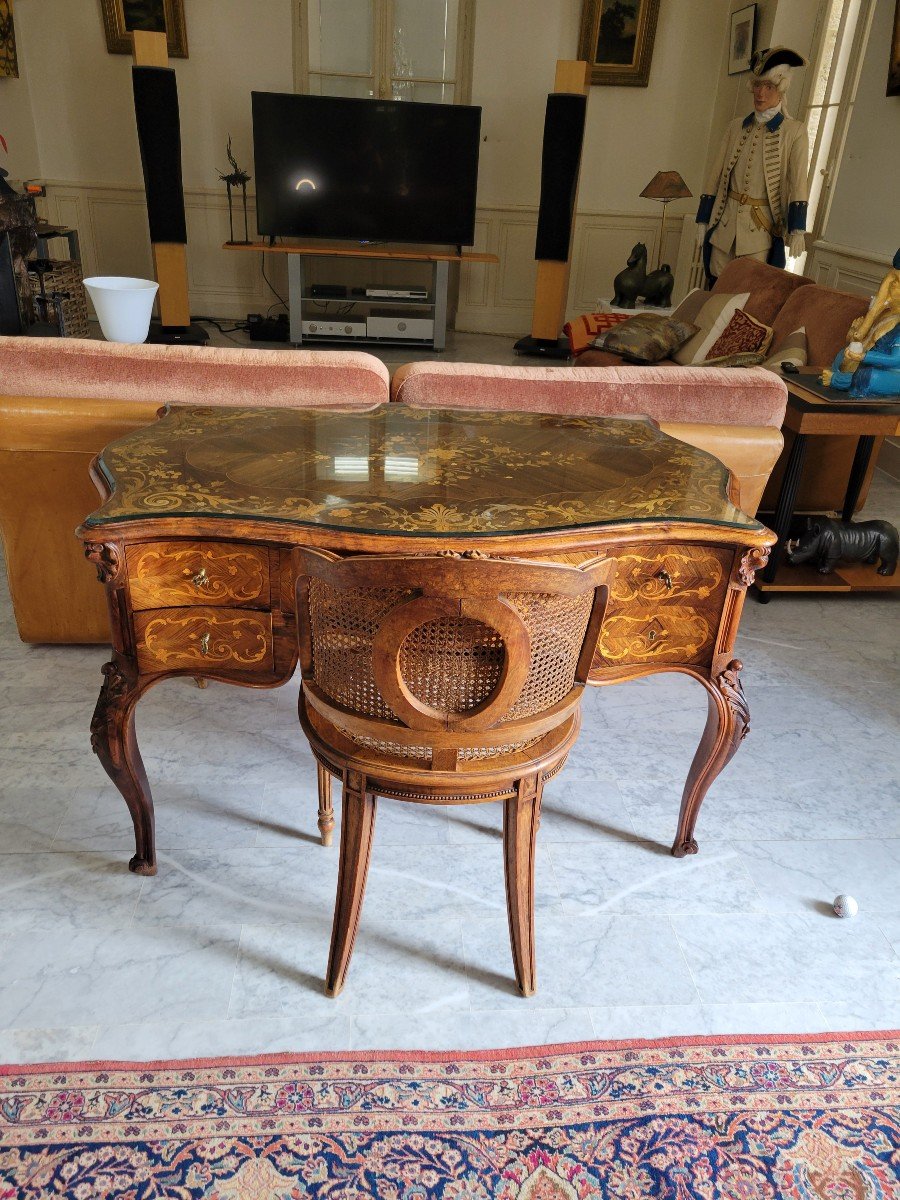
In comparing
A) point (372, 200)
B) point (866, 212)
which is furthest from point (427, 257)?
point (866, 212)

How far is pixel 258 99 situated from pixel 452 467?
4.91m

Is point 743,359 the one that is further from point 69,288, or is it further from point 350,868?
point 69,288

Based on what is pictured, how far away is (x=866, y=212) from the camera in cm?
419

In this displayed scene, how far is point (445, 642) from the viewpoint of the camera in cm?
113

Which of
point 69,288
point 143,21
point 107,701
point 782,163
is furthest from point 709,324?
point 143,21

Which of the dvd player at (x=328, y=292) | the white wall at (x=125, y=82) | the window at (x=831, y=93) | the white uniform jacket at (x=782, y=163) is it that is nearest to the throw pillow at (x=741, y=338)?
the white uniform jacket at (x=782, y=163)

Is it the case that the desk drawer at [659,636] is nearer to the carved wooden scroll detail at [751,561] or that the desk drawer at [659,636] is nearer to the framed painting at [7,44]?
the carved wooden scroll detail at [751,561]

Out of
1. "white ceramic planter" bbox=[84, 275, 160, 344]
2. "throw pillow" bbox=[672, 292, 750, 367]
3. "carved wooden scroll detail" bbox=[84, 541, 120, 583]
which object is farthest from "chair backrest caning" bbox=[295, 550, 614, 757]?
"throw pillow" bbox=[672, 292, 750, 367]

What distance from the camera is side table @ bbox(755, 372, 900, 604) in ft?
8.23

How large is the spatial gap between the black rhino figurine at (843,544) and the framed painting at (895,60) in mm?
2344

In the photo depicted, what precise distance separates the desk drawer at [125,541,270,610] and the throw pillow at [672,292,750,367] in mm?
2751

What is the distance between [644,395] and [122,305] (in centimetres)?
126

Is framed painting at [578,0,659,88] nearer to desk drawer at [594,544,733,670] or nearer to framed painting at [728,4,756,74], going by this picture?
framed painting at [728,4,756,74]

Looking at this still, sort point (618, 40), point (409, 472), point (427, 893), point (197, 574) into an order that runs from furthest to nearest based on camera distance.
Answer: point (618, 40), point (427, 893), point (409, 472), point (197, 574)
